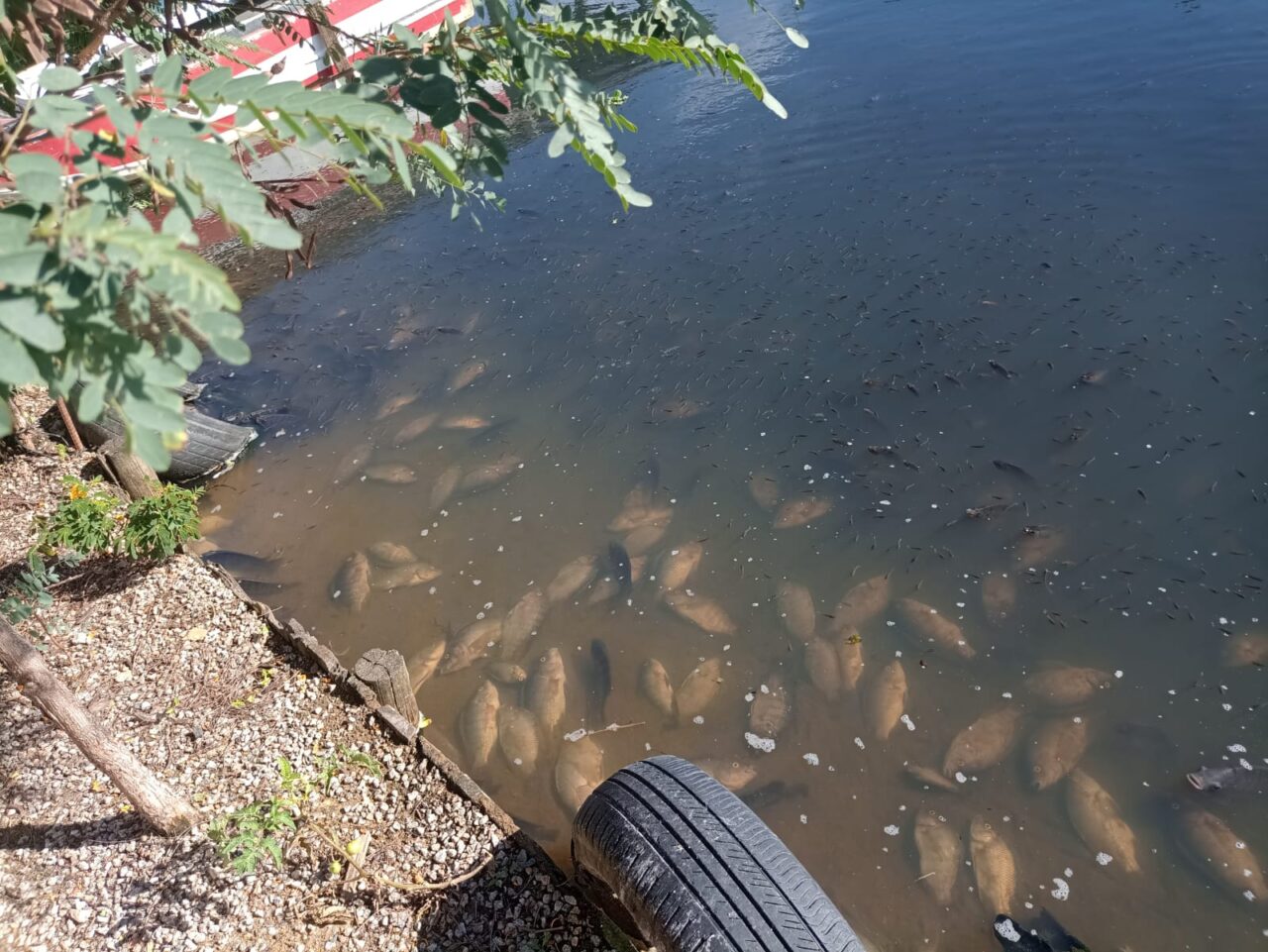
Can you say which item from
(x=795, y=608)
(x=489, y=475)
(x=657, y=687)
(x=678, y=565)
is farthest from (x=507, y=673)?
(x=489, y=475)

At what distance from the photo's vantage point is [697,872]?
351 cm

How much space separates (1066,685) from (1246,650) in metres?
1.12

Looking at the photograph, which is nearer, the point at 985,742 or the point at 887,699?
the point at 985,742

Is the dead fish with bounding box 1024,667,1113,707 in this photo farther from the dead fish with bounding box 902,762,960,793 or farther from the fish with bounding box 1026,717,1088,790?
the dead fish with bounding box 902,762,960,793

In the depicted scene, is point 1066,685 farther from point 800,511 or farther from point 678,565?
point 678,565

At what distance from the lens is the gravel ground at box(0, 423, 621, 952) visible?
3988mm

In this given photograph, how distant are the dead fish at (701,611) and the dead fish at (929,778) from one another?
1.46 metres

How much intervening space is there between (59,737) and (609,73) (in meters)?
13.3

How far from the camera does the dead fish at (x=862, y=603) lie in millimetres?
5815

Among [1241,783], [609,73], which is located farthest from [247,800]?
[609,73]

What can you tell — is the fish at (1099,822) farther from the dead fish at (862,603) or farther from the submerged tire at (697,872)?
the submerged tire at (697,872)

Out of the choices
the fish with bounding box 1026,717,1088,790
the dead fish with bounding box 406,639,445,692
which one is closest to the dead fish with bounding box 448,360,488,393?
the dead fish with bounding box 406,639,445,692

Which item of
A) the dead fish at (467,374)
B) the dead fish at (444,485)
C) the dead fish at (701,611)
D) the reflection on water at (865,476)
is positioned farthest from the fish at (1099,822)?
the dead fish at (467,374)

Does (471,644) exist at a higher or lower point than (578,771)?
higher
